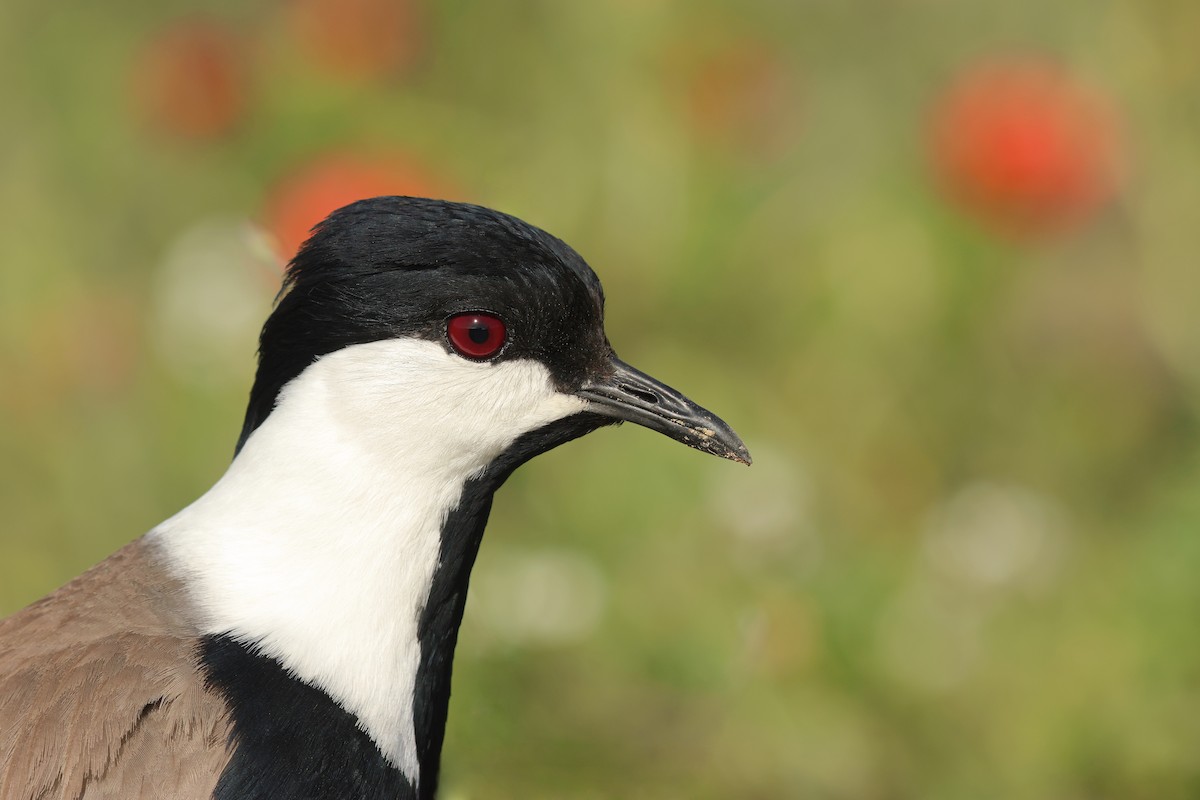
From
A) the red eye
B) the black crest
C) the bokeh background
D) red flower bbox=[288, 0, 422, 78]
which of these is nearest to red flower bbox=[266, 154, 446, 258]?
the bokeh background

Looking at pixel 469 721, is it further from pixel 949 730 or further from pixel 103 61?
pixel 103 61

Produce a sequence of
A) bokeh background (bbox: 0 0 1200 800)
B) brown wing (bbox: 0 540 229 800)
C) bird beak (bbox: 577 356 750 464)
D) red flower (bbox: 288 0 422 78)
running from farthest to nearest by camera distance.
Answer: red flower (bbox: 288 0 422 78) → bokeh background (bbox: 0 0 1200 800) → bird beak (bbox: 577 356 750 464) → brown wing (bbox: 0 540 229 800)

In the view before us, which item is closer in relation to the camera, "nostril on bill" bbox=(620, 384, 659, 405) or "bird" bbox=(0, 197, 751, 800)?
"bird" bbox=(0, 197, 751, 800)

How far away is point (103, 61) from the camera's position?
6.20 metres

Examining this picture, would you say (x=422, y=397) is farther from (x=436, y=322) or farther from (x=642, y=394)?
(x=642, y=394)

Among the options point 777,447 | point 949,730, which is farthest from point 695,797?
point 777,447

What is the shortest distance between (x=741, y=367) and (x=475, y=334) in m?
2.58

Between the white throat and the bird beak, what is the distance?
143 mm

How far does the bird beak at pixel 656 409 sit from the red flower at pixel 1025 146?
1.97m

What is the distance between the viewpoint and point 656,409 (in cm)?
296

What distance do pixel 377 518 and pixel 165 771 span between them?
0.58 m

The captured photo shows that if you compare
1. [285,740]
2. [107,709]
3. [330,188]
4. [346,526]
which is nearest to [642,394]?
[346,526]

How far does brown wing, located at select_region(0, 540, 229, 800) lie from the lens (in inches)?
101

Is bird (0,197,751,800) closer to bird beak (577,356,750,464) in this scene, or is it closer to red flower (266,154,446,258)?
bird beak (577,356,750,464)
